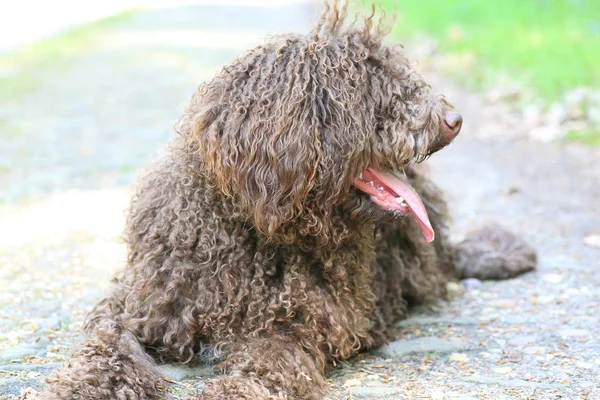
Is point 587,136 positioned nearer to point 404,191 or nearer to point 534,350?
point 534,350

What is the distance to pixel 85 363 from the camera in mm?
3922

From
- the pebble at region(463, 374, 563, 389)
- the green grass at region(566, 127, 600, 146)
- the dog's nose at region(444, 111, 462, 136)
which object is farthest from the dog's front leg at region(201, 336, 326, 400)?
the green grass at region(566, 127, 600, 146)

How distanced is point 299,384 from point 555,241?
388 cm

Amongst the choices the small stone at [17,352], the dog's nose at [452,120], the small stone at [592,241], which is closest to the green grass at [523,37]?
the small stone at [592,241]

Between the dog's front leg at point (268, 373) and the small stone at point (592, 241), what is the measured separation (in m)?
3.58

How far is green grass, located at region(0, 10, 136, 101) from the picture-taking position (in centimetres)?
1493

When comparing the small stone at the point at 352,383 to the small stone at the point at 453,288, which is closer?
the small stone at the point at 352,383

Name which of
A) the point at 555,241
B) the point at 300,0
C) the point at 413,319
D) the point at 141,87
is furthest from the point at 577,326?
the point at 300,0

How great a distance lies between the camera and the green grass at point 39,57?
14.9m

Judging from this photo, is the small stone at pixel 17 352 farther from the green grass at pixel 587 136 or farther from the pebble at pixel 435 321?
the green grass at pixel 587 136

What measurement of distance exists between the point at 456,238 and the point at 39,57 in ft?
43.9

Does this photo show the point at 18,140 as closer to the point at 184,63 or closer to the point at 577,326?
the point at 184,63

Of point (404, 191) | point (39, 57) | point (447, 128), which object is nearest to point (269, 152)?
point (404, 191)

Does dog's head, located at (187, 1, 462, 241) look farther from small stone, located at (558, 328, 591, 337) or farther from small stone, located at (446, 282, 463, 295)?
small stone, located at (446, 282, 463, 295)
